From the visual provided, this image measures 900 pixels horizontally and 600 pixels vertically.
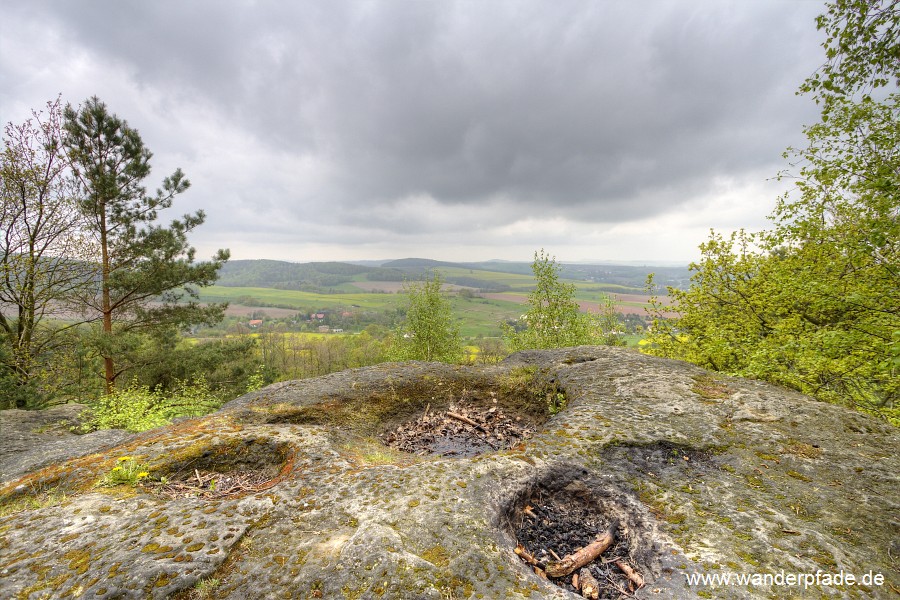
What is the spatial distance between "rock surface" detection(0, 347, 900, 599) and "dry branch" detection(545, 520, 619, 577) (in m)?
0.23

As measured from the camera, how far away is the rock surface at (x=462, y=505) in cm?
299

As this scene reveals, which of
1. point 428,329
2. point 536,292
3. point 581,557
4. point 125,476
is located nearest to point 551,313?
point 536,292

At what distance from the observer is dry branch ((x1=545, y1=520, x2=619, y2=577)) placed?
11.3ft

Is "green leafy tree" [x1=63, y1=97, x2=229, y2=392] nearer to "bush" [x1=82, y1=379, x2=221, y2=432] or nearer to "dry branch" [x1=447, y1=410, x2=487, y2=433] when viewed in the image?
"bush" [x1=82, y1=379, x2=221, y2=432]

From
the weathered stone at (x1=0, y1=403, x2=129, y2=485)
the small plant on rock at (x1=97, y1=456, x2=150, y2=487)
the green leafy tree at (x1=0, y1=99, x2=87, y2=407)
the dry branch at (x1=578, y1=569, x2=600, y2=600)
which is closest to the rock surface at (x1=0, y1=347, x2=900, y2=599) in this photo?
the small plant on rock at (x1=97, y1=456, x2=150, y2=487)

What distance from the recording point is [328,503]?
4.03 metres

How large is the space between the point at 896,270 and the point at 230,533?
42.4 feet

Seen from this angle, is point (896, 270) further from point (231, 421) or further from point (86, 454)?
point (86, 454)

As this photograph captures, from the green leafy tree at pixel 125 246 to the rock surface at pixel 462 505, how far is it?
13.7 metres

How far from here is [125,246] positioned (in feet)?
51.8

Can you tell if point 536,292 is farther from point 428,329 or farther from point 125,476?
point 125,476

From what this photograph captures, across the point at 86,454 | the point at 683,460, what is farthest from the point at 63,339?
the point at 683,460

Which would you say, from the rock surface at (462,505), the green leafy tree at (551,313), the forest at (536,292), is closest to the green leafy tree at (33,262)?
the forest at (536,292)

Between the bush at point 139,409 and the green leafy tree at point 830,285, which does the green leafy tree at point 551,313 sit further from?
the bush at point 139,409
